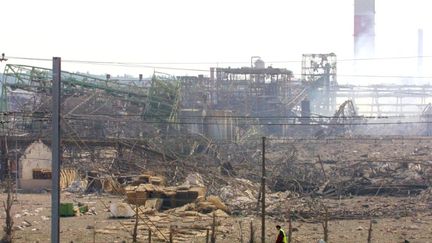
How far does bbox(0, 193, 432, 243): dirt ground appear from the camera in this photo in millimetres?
19516

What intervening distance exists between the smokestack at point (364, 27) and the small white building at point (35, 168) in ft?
278

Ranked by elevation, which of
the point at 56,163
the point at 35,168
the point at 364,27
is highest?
the point at 364,27

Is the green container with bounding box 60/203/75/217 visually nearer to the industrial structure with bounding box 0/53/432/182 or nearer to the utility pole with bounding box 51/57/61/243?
the industrial structure with bounding box 0/53/432/182

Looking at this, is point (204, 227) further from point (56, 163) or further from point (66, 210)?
point (56, 163)

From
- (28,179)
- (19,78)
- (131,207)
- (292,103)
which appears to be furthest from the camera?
(292,103)

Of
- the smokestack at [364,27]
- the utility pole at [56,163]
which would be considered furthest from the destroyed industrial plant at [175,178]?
the smokestack at [364,27]

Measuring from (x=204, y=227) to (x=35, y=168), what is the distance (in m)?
12.8

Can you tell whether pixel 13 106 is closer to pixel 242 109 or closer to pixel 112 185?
pixel 242 109

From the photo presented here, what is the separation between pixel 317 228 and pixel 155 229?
4.52 metres

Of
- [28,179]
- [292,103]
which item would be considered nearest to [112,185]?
[28,179]

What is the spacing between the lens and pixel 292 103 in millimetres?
66000

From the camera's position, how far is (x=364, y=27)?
111375 mm

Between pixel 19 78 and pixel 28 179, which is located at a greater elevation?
pixel 19 78

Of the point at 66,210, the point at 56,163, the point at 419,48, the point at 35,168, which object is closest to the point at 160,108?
the point at 35,168
